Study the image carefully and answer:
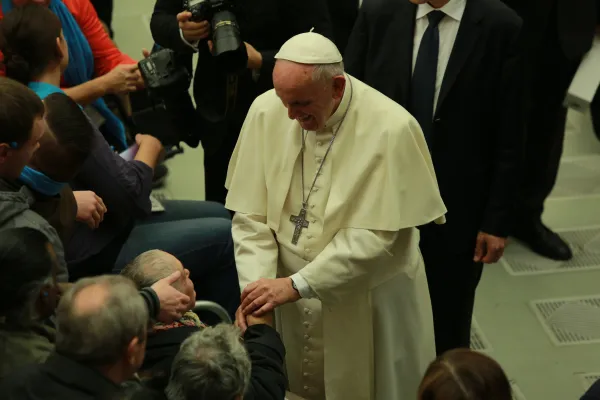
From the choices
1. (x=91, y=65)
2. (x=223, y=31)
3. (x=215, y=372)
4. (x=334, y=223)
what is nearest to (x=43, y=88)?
(x=223, y=31)

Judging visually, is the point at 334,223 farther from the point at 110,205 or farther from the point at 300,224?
the point at 110,205

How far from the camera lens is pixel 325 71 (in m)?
2.60

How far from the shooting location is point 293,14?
11.9 feet

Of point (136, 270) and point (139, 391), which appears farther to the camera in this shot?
point (136, 270)

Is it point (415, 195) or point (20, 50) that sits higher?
point (20, 50)

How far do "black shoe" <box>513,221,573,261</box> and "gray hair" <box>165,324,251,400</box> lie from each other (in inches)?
121

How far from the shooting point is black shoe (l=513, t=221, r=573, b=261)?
4777 millimetres

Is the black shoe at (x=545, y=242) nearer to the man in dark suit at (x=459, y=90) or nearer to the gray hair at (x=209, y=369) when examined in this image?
the man in dark suit at (x=459, y=90)

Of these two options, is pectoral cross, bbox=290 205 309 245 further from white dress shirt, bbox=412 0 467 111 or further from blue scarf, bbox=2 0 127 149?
blue scarf, bbox=2 0 127 149

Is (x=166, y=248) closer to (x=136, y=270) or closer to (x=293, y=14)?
(x=136, y=270)

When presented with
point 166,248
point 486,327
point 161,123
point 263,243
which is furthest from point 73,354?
point 486,327

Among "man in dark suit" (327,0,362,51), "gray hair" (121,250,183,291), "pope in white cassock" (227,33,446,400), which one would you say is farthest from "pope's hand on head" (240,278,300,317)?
"man in dark suit" (327,0,362,51)

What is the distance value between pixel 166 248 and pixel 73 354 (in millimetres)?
1494

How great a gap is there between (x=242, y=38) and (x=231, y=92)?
0.27m
